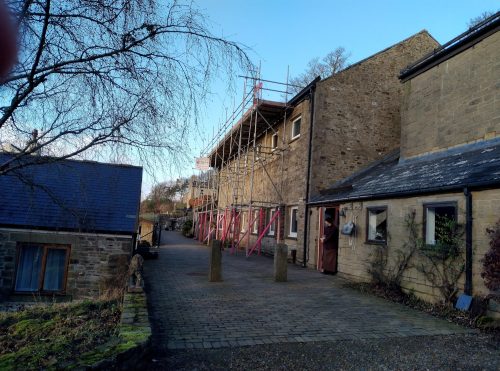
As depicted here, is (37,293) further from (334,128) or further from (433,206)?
(433,206)

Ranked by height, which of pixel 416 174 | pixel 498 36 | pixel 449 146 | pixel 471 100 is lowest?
pixel 416 174

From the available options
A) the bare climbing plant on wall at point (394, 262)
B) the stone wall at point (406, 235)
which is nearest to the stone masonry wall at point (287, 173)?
the stone wall at point (406, 235)

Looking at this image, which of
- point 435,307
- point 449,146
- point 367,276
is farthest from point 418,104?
point 435,307

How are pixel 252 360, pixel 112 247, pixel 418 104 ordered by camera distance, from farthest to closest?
pixel 112 247, pixel 418 104, pixel 252 360

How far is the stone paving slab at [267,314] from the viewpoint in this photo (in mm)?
5656

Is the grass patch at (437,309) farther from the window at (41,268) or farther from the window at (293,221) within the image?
the window at (41,268)

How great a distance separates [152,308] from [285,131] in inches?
484

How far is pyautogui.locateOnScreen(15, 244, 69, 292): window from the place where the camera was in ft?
43.2

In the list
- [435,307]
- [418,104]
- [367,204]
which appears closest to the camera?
[435,307]

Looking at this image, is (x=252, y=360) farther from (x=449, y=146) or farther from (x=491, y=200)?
(x=449, y=146)

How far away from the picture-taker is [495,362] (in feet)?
16.1

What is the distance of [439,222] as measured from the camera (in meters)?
8.42

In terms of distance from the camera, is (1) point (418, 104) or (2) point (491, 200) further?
(1) point (418, 104)

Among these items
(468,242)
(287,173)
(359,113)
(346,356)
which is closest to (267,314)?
(346,356)
